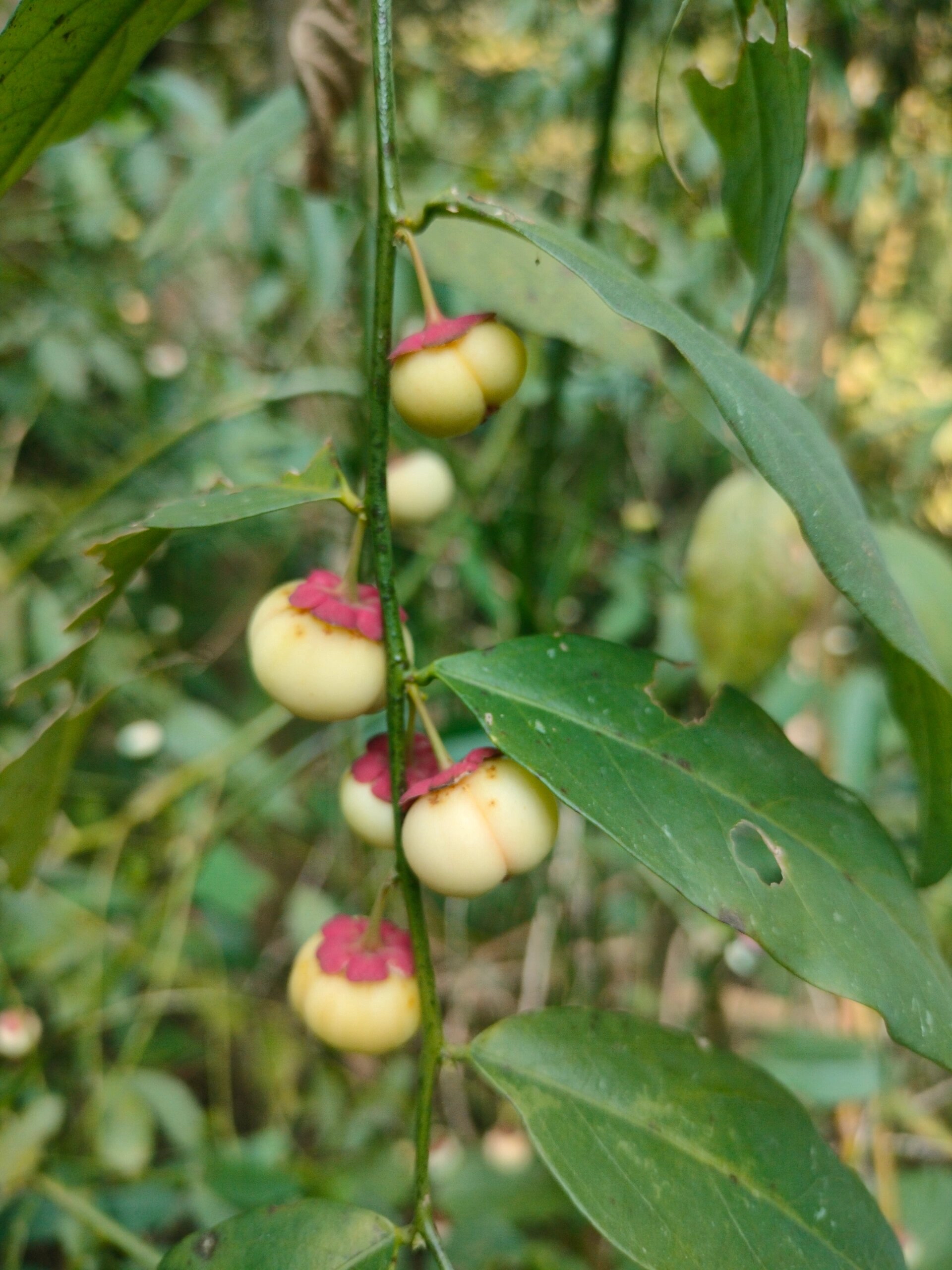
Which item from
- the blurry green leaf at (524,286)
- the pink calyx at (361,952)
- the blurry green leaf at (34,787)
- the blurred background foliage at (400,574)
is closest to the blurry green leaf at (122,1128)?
the blurred background foliage at (400,574)

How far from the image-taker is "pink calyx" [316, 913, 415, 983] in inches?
18.6

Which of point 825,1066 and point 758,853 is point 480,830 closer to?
point 758,853

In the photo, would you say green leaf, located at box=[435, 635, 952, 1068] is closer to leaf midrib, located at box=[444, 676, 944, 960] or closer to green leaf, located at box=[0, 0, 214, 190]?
leaf midrib, located at box=[444, 676, 944, 960]

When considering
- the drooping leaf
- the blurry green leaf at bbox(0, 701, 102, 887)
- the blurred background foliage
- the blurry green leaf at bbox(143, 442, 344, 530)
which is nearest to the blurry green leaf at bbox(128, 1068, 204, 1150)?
the blurred background foliage

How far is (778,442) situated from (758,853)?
27 centimetres


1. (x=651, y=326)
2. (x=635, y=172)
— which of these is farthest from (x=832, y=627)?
(x=651, y=326)

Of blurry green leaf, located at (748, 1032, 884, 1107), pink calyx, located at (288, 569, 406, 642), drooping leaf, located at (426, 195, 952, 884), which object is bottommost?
blurry green leaf, located at (748, 1032, 884, 1107)

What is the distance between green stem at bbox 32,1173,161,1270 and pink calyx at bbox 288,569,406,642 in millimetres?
526

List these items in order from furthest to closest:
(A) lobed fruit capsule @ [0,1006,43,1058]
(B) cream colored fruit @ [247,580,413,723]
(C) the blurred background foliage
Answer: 1. (A) lobed fruit capsule @ [0,1006,43,1058]
2. (C) the blurred background foliage
3. (B) cream colored fruit @ [247,580,413,723]

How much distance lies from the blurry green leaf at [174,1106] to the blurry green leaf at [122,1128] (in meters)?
0.02

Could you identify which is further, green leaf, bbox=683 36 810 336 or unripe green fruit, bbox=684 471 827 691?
unripe green fruit, bbox=684 471 827 691

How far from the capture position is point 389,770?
468 millimetres

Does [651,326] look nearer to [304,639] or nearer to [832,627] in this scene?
[304,639]

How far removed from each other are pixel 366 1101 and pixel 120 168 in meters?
1.26
